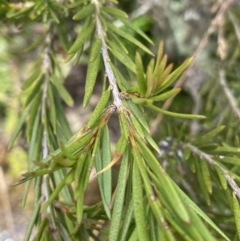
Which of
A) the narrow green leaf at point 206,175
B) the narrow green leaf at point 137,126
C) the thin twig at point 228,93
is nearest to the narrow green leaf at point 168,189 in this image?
the narrow green leaf at point 137,126

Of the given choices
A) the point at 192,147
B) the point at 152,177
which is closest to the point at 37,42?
the point at 192,147

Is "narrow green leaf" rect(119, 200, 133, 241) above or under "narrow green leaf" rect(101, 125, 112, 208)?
under

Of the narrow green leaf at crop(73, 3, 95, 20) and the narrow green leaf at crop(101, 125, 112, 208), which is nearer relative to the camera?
the narrow green leaf at crop(101, 125, 112, 208)

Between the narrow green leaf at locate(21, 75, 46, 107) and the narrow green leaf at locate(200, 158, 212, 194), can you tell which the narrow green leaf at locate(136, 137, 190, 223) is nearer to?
the narrow green leaf at locate(200, 158, 212, 194)

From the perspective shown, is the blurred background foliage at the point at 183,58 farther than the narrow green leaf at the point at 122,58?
Yes

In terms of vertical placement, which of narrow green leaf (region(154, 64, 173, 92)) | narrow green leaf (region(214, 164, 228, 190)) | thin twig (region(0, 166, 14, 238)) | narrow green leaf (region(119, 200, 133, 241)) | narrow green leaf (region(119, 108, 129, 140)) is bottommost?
thin twig (region(0, 166, 14, 238))

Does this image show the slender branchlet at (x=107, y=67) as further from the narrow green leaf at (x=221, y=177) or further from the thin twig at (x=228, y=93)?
the thin twig at (x=228, y=93)

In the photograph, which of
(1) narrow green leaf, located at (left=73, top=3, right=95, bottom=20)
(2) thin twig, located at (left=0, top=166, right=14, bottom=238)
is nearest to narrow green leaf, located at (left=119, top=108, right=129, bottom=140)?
(1) narrow green leaf, located at (left=73, top=3, right=95, bottom=20)

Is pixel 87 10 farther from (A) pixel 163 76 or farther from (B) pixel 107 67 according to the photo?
(A) pixel 163 76

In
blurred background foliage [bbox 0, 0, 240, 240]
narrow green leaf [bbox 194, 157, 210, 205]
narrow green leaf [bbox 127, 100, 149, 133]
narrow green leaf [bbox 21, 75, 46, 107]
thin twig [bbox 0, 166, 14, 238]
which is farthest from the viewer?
thin twig [bbox 0, 166, 14, 238]
